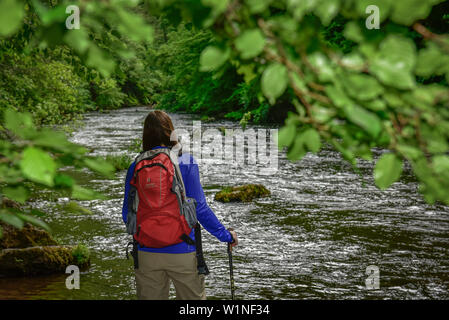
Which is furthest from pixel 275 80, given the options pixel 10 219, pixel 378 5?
pixel 10 219

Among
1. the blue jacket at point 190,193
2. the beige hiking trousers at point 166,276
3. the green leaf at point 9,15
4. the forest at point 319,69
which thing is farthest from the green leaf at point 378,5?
the beige hiking trousers at point 166,276

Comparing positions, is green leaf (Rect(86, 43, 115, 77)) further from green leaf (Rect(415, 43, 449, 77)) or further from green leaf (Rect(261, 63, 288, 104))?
green leaf (Rect(415, 43, 449, 77))

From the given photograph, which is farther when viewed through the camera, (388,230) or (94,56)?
(388,230)

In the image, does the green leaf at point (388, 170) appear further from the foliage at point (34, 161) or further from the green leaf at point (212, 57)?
the foliage at point (34, 161)

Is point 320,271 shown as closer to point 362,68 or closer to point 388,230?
point 388,230

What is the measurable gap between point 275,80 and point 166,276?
2.77 m

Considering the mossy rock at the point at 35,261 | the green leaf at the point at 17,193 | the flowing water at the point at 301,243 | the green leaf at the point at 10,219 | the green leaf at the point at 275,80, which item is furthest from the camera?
the mossy rock at the point at 35,261

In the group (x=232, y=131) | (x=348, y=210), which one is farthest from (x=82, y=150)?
(x=232, y=131)

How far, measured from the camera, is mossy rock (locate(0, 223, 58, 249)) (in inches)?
261

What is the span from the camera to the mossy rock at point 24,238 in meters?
6.63

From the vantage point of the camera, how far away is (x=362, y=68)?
102 centimetres

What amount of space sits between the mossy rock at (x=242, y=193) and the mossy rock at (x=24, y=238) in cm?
435
